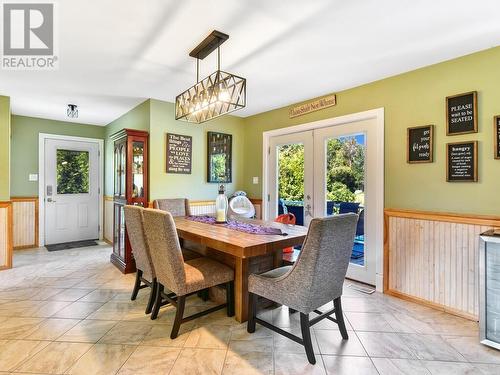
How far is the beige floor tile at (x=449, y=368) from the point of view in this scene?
68.4 inches

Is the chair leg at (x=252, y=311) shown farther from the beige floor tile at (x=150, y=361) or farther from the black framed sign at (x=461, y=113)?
the black framed sign at (x=461, y=113)

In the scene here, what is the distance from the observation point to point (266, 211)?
4.46 meters

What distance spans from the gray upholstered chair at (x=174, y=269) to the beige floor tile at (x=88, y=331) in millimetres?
390

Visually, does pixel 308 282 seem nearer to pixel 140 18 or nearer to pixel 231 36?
pixel 231 36

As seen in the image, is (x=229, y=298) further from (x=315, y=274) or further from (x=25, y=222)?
(x=25, y=222)

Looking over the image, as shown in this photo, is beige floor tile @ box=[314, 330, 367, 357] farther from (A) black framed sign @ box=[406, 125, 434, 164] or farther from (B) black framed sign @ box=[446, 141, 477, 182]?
(A) black framed sign @ box=[406, 125, 434, 164]

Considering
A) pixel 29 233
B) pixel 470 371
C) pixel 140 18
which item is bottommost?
pixel 470 371

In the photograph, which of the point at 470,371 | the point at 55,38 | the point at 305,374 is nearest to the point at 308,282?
the point at 305,374

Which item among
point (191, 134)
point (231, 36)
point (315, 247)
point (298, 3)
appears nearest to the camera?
point (315, 247)

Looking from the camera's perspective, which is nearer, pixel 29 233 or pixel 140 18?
pixel 140 18

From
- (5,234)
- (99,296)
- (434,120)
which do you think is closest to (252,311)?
(99,296)

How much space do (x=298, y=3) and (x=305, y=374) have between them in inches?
93.0

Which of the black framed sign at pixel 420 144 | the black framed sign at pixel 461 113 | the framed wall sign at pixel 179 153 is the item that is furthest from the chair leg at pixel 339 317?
the framed wall sign at pixel 179 153

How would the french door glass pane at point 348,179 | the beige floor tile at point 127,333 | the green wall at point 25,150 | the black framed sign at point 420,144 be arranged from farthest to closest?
the green wall at point 25,150, the french door glass pane at point 348,179, the black framed sign at point 420,144, the beige floor tile at point 127,333
